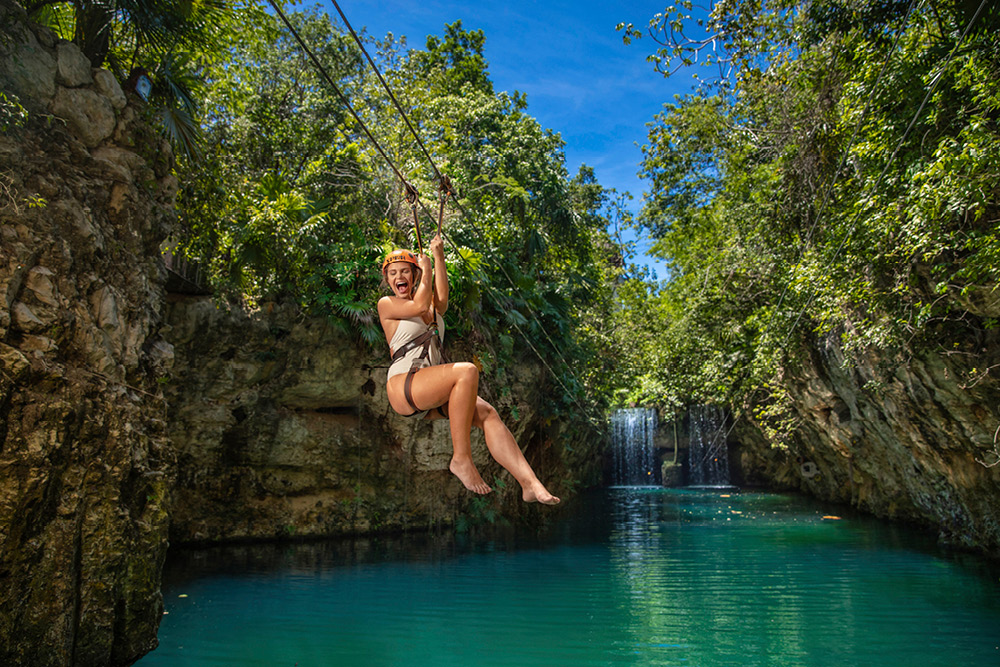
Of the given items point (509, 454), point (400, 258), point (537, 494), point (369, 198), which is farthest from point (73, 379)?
point (369, 198)

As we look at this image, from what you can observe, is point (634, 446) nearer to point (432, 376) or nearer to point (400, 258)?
point (400, 258)

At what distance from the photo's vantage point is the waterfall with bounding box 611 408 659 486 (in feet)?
99.4

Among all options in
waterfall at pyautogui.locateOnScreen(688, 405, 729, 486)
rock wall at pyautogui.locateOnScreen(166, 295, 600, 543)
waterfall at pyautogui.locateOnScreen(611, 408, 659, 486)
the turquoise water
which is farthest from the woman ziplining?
waterfall at pyautogui.locateOnScreen(611, 408, 659, 486)

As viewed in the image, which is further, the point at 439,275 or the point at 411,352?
the point at 439,275

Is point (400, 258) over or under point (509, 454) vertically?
over

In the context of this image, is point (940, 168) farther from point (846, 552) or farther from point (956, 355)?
point (846, 552)

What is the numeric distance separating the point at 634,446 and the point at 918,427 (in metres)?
20.8

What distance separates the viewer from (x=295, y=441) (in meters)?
14.4

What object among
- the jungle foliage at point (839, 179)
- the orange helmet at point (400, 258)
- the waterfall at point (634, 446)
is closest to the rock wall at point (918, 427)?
the jungle foliage at point (839, 179)

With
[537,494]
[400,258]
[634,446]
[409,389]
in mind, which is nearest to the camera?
[537,494]

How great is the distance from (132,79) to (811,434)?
1898 cm

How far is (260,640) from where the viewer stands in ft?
24.3

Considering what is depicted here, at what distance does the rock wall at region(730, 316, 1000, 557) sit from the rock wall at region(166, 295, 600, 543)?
24.5ft

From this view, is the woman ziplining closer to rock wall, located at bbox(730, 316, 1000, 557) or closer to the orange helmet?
the orange helmet
